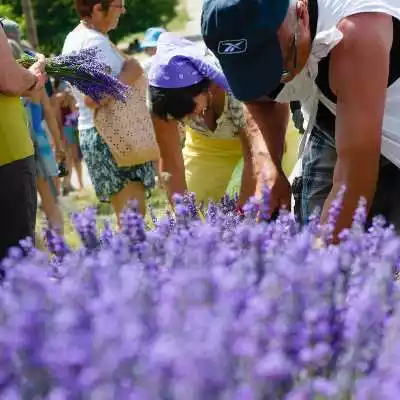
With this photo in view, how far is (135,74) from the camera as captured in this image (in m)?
3.88

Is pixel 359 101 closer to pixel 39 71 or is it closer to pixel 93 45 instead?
pixel 39 71

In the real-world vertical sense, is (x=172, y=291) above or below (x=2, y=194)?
above

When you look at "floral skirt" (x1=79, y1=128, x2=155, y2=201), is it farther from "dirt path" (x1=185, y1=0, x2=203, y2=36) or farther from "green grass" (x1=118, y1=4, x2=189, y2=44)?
"green grass" (x1=118, y1=4, x2=189, y2=44)

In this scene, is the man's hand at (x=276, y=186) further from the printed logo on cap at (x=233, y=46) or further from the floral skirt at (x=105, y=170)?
the floral skirt at (x=105, y=170)

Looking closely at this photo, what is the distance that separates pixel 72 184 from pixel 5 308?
7.78 metres

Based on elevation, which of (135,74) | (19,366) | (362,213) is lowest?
(135,74)

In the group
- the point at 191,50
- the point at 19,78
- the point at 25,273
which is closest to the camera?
the point at 25,273

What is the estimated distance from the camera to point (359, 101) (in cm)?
166

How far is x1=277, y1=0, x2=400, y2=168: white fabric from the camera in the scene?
1.74 m

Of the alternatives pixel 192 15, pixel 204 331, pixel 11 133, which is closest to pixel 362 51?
pixel 204 331

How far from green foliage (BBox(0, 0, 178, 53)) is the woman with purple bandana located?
20235 mm

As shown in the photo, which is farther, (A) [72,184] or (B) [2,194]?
(A) [72,184]

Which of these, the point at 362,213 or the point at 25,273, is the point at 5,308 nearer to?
the point at 25,273

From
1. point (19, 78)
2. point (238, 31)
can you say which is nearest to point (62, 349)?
point (238, 31)
